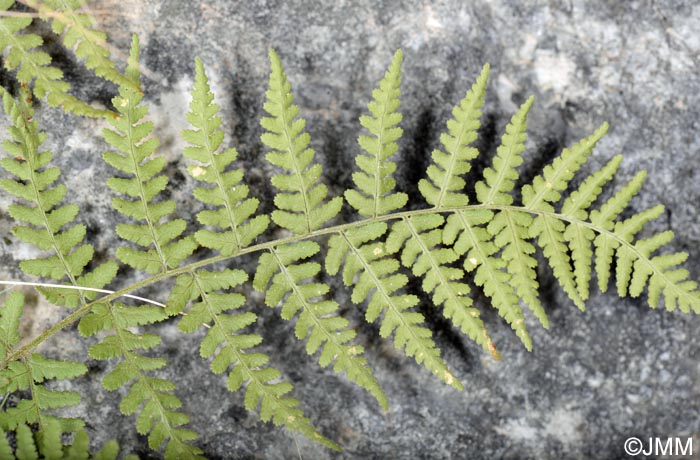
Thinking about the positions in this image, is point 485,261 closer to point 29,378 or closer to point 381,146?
point 381,146

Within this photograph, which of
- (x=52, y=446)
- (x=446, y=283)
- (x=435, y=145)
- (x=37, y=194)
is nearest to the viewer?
(x=52, y=446)

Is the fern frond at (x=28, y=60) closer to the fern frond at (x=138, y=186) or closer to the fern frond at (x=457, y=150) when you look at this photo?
the fern frond at (x=138, y=186)

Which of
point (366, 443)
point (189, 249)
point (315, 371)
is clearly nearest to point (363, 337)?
point (315, 371)

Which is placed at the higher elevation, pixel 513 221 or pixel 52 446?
pixel 513 221

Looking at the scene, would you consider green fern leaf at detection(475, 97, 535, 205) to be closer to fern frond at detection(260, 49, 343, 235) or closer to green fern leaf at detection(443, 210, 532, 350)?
green fern leaf at detection(443, 210, 532, 350)

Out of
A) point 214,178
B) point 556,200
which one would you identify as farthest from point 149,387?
point 556,200

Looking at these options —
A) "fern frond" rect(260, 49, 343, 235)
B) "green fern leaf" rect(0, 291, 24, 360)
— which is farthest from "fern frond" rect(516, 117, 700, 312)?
"green fern leaf" rect(0, 291, 24, 360)

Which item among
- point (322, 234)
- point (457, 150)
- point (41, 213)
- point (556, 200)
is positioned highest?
point (457, 150)
